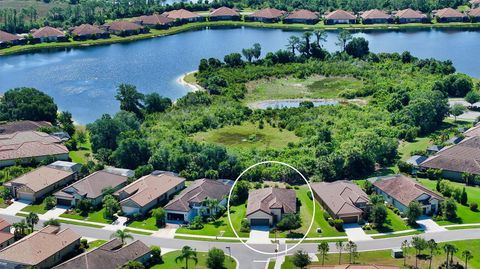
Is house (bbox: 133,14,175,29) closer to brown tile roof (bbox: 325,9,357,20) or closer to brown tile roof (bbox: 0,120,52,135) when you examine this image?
brown tile roof (bbox: 325,9,357,20)

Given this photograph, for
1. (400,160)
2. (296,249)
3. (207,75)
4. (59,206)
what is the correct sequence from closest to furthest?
1. (296,249)
2. (59,206)
3. (400,160)
4. (207,75)

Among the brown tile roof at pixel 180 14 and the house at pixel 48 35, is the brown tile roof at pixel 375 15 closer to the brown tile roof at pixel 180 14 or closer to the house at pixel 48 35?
the brown tile roof at pixel 180 14

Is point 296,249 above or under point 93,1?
under

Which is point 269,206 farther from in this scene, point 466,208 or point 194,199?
point 466,208

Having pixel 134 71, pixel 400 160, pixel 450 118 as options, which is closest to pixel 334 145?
pixel 400 160

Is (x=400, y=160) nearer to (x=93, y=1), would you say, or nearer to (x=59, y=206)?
(x=59, y=206)
